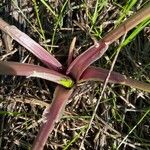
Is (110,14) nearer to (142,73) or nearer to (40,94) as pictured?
(142,73)

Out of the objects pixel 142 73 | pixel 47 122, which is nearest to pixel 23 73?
pixel 47 122

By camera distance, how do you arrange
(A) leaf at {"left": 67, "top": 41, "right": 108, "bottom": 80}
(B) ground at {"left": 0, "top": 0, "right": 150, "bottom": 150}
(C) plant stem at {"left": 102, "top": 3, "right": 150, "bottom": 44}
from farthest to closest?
(B) ground at {"left": 0, "top": 0, "right": 150, "bottom": 150}, (A) leaf at {"left": 67, "top": 41, "right": 108, "bottom": 80}, (C) plant stem at {"left": 102, "top": 3, "right": 150, "bottom": 44}

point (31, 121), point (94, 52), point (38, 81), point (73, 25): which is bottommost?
point (31, 121)

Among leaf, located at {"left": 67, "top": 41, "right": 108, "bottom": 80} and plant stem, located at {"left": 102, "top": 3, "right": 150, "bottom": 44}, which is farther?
leaf, located at {"left": 67, "top": 41, "right": 108, "bottom": 80}

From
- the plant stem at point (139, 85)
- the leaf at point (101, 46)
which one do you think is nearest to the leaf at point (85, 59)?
the leaf at point (101, 46)

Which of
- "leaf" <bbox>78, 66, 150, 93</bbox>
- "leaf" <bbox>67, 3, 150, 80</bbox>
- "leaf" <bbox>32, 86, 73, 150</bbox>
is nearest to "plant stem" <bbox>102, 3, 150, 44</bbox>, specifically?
"leaf" <bbox>67, 3, 150, 80</bbox>

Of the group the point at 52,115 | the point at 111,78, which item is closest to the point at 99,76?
the point at 111,78

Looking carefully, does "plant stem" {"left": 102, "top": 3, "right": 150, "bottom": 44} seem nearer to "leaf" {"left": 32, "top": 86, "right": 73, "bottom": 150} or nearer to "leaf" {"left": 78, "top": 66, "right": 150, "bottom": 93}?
"leaf" {"left": 78, "top": 66, "right": 150, "bottom": 93}
